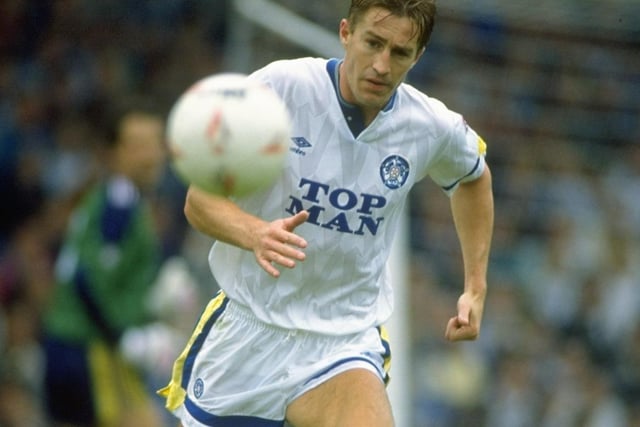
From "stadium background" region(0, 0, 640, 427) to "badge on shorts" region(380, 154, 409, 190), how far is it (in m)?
6.27

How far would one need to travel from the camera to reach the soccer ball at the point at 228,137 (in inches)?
211

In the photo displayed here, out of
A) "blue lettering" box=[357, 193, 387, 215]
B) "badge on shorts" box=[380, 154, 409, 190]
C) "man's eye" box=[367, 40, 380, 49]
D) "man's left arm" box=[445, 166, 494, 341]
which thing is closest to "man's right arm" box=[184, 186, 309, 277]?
"blue lettering" box=[357, 193, 387, 215]

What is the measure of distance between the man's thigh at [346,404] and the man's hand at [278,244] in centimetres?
Result: 81

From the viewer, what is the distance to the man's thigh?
588cm

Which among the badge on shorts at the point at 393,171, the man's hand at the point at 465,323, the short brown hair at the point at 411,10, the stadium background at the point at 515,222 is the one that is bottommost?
the stadium background at the point at 515,222

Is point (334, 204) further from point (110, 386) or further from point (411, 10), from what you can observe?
point (110, 386)

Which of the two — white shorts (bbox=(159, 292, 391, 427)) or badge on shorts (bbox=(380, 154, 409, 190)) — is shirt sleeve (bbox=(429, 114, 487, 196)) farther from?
white shorts (bbox=(159, 292, 391, 427))

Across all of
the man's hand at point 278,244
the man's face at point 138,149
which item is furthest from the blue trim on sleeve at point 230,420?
the man's face at point 138,149

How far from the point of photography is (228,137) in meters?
5.36

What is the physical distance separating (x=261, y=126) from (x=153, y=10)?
11.8 metres

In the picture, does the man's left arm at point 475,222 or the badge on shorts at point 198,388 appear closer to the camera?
the badge on shorts at point 198,388

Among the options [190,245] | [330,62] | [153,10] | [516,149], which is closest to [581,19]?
[516,149]

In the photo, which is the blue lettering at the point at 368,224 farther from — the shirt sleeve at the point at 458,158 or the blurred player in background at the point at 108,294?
the blurred player in background at the point at 108,294

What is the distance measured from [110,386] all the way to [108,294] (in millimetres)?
607
